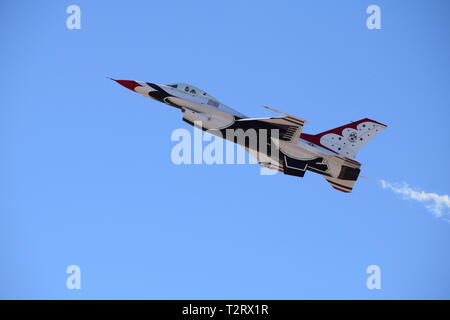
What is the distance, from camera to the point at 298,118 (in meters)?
30.2

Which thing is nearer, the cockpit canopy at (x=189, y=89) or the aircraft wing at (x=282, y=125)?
the aircraft wing at (x=282, y=125)

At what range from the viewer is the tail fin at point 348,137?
32.6 metres

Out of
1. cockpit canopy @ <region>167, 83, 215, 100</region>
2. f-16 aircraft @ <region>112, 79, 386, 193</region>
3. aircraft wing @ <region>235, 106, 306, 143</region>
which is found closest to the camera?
aircraft wing @ <region>235, 106, 306, 143</region>

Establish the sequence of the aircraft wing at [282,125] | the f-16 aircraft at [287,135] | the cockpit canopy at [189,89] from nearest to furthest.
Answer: the aircraft wing at [282,125], the f-16 aircraft at [287,135], the cockpit canopy at [189,89]

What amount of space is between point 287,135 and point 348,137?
11.1ft

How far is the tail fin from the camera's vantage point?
1282 inches

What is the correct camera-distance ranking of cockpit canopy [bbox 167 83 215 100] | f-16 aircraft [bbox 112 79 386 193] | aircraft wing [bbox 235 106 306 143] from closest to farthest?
aircraft wing [bbox 235 106 306 143]
f-16 aircraft [bbox 112 79 386 193]
cockpit canopy [bbox 167 83 215 100]

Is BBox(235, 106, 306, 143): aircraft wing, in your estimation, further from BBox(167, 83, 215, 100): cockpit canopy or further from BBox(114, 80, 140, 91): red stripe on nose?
BBox(114, 80, 140, 91): red stripe on nose

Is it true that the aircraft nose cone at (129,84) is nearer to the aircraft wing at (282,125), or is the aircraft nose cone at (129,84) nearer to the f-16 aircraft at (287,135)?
the f-16 aircraft at (287,135)

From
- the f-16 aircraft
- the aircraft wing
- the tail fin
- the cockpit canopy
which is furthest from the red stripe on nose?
the tail fin

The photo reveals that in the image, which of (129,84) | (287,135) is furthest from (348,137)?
(129,84)

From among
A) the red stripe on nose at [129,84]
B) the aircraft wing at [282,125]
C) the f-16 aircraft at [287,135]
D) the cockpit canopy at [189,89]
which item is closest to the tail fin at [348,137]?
the f-16 aircraft at [287,135]

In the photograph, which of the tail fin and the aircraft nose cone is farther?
the tail fin
